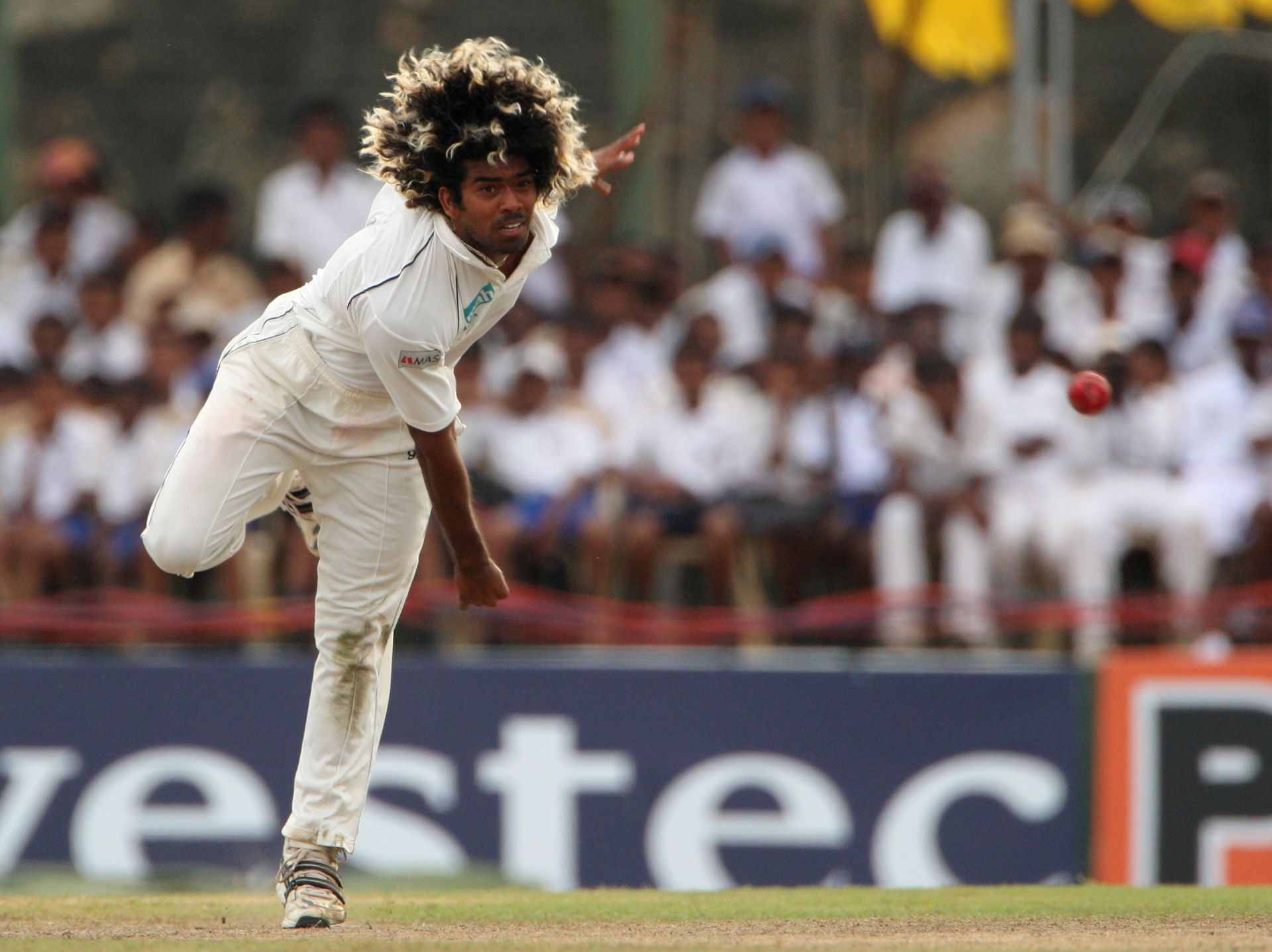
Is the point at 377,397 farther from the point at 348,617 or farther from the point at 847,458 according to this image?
the point at 847,458

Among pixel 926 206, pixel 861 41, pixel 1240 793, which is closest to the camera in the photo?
pixel 1240 793

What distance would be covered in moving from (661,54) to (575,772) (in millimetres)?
5365

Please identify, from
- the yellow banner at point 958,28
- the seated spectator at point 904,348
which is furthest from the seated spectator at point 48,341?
the yellow banner at point 958,28

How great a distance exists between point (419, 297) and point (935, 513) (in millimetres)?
5426

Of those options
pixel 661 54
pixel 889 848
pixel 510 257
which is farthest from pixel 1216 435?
pixel 510 257

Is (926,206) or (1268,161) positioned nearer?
(926,206)

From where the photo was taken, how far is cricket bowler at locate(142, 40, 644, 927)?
5242 millimetres

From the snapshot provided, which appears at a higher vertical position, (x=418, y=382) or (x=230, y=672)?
(x=418, y=382)

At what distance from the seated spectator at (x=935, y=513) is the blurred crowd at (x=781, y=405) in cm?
1

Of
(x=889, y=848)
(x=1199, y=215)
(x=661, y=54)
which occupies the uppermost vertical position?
(x=661, y=54)

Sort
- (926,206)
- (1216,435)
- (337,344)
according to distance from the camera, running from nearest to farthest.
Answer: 1. (337,344)
2. (1216,435)
3. (926,206)

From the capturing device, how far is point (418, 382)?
17.2 ft

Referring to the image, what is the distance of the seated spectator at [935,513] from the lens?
10.1 metres

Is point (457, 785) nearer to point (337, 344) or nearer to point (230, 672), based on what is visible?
point (230, 672)
